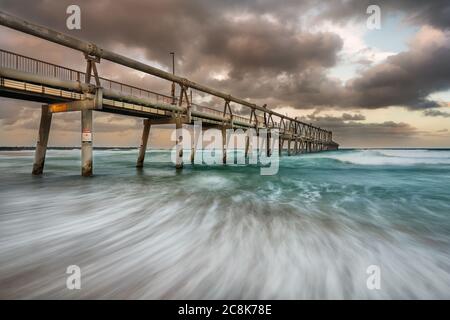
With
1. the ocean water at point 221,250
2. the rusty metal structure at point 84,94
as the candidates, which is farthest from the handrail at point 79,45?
the ocean water at point 221,250

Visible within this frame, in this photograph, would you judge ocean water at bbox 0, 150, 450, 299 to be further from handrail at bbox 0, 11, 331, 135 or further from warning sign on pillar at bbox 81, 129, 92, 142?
handrail at bbox 0, 11, 331, 135

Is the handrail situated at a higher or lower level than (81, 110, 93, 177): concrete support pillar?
higher

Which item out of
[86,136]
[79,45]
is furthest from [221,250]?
[79,45]

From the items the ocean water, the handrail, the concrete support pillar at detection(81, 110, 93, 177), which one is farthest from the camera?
the concrete support pillar at detection(81, 110, 93, 177)

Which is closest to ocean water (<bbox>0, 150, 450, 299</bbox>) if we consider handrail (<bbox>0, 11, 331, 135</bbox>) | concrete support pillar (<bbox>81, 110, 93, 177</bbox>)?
concrete support pillar (<bbox>81, 110, 93, 177</bbox>)

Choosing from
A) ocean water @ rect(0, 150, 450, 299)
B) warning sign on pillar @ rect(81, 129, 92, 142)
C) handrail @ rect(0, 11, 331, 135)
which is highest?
handrail @ rect(0, 11, 331, 135)

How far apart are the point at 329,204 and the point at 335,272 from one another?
15.7 ft

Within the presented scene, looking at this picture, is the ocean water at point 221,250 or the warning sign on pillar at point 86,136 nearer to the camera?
the ocean water at point 221,250

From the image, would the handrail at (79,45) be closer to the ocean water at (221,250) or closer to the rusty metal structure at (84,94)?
the rusty metal structure at (84,94)

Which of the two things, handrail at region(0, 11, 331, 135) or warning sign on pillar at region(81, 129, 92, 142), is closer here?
handrail at region(0, 11, 331, 135)

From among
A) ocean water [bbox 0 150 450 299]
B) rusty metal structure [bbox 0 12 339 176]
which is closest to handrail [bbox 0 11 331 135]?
rusty metal structure [bbox 0 12 339 176]

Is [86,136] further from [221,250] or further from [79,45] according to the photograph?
[221,250]

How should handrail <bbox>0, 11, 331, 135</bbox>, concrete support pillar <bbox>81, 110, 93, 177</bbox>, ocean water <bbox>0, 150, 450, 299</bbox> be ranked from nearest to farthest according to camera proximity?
1. ocean water <bbox>0, 150, 450, 299</bbox>
2. handrail <bbox>0, 11, 331, 135</bbox>
3. concrete support pillar <bbox>81, 110, 93, 177</bbox>
